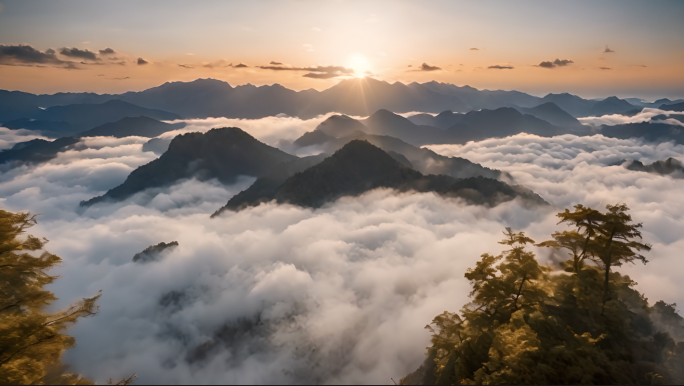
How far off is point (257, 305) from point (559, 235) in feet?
522

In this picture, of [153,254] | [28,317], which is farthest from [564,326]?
[153,254]

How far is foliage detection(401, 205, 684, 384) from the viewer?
2133 cm

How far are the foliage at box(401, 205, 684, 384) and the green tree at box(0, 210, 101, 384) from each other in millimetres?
28825

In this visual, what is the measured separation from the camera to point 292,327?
6088 inches

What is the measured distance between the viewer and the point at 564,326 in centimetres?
2450

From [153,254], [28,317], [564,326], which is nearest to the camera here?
[28,317]

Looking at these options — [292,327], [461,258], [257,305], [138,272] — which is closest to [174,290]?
[138,272]

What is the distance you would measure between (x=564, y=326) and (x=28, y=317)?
37.9 metres

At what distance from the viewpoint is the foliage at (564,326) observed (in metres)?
21.3

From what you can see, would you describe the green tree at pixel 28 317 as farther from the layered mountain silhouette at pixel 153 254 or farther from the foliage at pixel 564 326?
the layered mountain silhouette at pixel 153 254

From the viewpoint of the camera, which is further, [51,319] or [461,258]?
[461,258]

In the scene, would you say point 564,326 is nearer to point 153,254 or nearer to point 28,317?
point 28,317

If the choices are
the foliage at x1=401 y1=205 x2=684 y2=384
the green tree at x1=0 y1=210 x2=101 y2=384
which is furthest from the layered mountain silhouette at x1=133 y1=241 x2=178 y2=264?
the foliage at x1=401 y1=205 x2=684 y2=384

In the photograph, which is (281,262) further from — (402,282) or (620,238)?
(620,238)
